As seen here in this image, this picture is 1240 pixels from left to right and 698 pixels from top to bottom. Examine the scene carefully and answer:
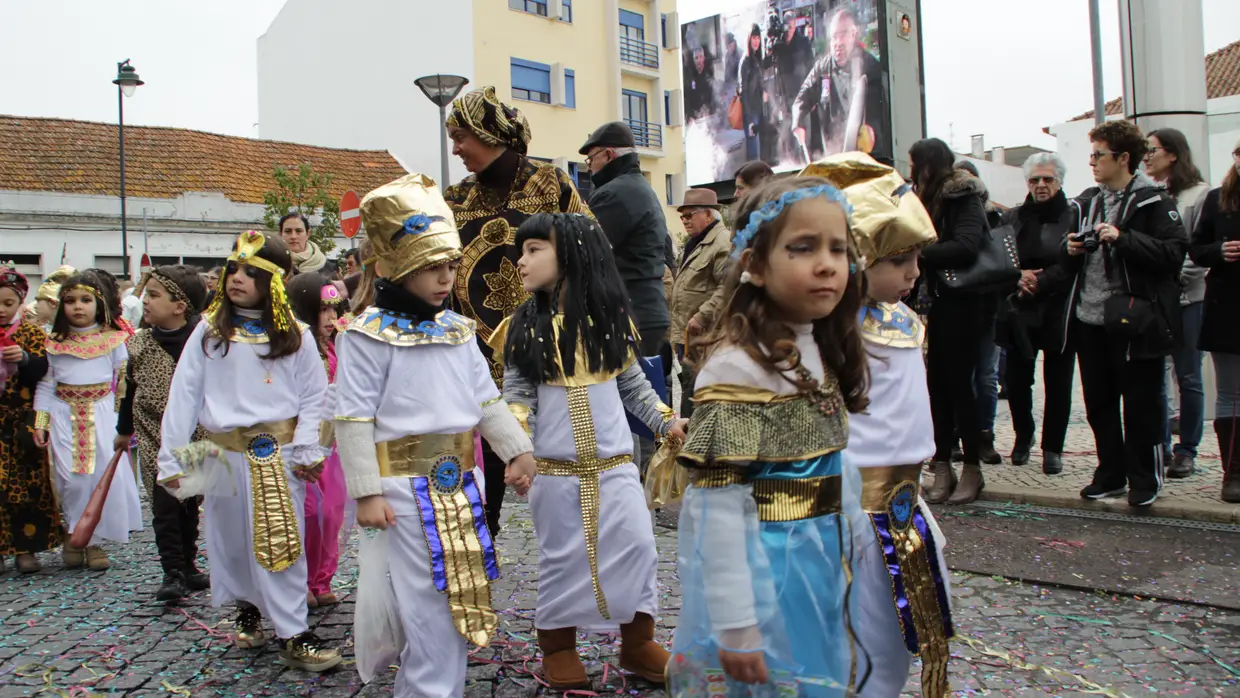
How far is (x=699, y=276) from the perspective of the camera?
701cm

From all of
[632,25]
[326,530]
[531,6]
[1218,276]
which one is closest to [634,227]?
[326,530]

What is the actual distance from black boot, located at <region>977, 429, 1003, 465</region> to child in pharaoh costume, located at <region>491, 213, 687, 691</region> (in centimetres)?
418

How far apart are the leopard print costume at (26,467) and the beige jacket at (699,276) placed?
4134 mm

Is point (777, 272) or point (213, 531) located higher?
point (777, 272)

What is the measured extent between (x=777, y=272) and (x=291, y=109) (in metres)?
40.3

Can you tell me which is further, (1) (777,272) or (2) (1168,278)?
(2) (1168,278)

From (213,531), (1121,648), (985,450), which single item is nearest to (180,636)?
(213,531)

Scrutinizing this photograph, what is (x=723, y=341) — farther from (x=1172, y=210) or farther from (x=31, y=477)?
(x=31, y=477)

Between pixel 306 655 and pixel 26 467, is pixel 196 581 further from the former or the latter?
pixel 26 467

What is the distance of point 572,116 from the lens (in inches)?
1388

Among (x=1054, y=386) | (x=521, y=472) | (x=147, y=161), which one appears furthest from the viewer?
(x=147, y=161)

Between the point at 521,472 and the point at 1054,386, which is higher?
the point at 1054,386

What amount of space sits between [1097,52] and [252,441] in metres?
10.6

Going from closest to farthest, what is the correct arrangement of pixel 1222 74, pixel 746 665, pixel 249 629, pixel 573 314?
1. pixel 746 665
2. pixel 573 314
3. pixel 249 629
4. pixel 1222 74
